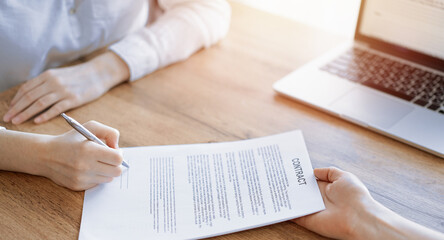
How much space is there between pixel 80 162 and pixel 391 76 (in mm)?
693

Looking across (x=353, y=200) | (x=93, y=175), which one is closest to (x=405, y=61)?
(x=353, y=200)

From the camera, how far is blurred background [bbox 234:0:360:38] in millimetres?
1271

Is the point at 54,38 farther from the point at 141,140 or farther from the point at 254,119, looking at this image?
the point at 254,119

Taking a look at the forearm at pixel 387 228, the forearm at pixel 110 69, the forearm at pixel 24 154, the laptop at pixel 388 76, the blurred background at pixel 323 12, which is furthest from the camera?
the blurred background at pixel 323 12

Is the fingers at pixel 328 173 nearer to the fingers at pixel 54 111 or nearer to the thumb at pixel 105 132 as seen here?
the thumb at pixel 105 132

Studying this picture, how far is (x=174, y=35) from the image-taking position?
108 centimetres

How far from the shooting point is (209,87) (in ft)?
3.31

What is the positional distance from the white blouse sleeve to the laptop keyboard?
0.31 m

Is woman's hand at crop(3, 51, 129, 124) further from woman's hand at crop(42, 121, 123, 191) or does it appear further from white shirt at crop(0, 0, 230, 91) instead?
woman's hand at crop(42, 121, 123, 191)

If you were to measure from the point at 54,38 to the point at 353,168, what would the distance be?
0.71 meters

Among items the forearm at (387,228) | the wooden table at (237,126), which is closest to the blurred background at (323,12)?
the wooden table at (237,126)

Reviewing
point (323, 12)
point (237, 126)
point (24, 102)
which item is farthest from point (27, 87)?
point (323, 12)

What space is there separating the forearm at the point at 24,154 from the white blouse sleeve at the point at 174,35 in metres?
A: 0.31

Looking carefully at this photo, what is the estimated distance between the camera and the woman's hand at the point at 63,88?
2.92 feet
